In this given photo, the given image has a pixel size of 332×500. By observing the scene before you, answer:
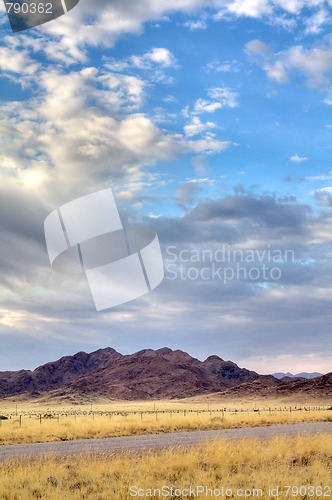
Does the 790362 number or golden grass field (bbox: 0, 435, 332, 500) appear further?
golden grass field (bbox: 0, 435, 332, 500)

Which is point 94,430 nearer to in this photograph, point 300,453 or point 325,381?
point 300,453

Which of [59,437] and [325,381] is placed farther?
[325,381]

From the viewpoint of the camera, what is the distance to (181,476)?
14414 mm

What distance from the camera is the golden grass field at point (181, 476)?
A: 1209cm

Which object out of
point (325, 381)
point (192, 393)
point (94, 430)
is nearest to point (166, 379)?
point (192, 393)

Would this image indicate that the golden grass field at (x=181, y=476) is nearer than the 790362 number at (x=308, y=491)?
No

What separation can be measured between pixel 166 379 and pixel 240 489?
184 m

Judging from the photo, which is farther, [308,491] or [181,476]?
[181,476]

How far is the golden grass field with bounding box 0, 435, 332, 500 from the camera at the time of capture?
39.7 feet

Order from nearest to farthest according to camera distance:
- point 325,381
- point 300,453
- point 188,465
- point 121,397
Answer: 1. point 188,465
2. point 300,453
3. point 325,381
4. point 121,397

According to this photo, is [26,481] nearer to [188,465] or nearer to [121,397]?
[188,465]

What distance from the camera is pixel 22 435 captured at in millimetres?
29500

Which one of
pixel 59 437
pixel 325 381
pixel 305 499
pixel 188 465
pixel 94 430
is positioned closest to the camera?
pixel 305 499

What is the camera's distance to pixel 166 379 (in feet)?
629
